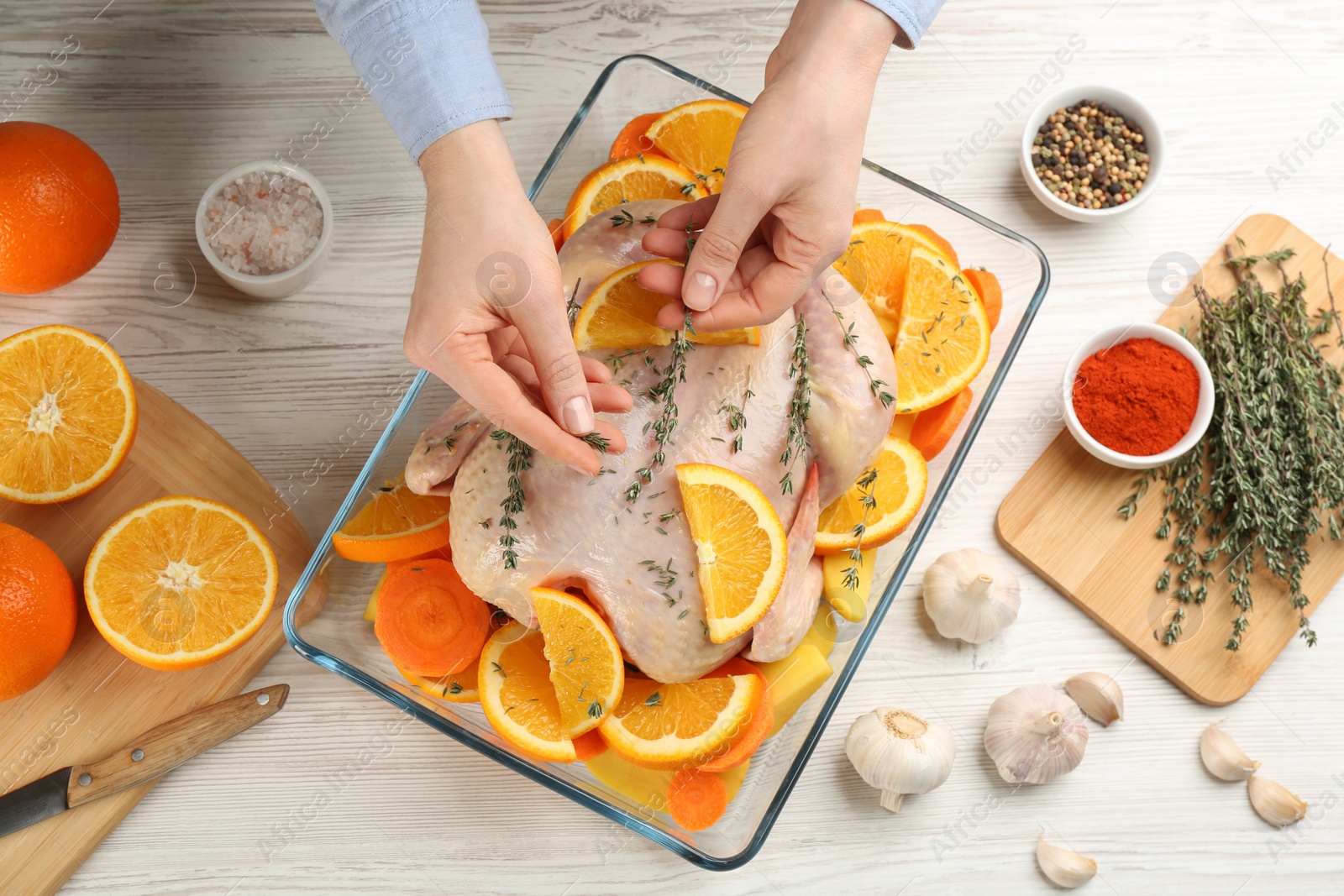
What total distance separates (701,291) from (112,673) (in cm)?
149

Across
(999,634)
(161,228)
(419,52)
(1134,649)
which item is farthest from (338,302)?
(1134,649)

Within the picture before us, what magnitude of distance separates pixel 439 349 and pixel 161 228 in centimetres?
127

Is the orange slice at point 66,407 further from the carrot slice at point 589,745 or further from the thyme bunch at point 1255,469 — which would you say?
the thyme bunch at point 1255,469

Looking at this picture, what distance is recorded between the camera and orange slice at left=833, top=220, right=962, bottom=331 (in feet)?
6.44

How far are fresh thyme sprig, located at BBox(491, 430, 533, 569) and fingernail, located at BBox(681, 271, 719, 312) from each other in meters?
0.36

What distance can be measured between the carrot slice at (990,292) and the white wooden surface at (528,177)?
31cm

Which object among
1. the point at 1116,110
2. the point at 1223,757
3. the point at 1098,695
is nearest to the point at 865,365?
the point at 1098,695

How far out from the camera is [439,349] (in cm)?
143

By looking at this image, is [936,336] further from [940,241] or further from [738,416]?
[738,416]

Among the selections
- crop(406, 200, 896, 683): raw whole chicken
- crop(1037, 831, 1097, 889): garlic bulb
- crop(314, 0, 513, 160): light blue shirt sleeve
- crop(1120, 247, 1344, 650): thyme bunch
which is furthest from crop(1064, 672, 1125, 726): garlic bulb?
crop(314, 0, 513, 160): light blue shirt sleeve

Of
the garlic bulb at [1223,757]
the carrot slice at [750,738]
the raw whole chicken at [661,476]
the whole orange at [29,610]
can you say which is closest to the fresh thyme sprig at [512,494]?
the raw whole chicken at [661,476]

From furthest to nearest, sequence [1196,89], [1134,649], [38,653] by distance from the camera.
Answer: [1196,89], [1134,649], [38,653]

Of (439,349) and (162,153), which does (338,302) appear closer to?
(162,153)

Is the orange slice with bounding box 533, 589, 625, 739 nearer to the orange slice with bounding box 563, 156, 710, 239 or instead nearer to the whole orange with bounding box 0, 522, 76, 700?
the orange slice with bounding box 563, 156, 710, 239
